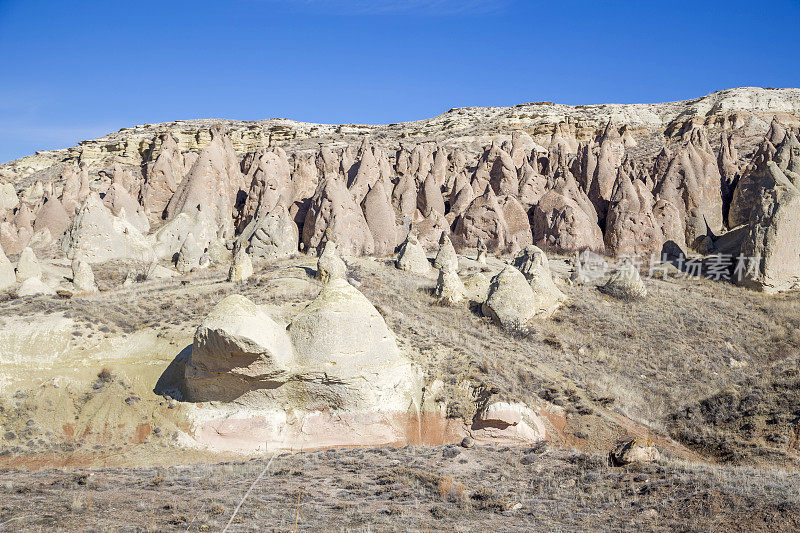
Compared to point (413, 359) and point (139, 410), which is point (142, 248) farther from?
point (413, 359)

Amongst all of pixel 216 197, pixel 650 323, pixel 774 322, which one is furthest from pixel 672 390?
pixel 216 197

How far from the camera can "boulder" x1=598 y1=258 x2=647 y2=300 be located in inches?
904

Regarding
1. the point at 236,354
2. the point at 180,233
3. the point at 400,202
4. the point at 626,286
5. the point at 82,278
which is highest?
the point at 400,202

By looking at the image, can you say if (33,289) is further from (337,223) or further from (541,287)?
(541,287)

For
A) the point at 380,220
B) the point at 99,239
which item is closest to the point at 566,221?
the point at 380,220

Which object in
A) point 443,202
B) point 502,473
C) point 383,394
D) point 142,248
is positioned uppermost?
point 443,202

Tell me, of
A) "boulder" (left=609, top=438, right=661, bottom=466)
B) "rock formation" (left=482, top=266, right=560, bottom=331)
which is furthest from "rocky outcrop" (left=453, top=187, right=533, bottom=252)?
"boulder" (left=609, top=438, right=661, bottom=466)

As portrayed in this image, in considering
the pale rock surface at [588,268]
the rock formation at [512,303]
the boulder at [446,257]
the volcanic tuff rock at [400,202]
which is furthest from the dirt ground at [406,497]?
the volcanic tuff rock at [400,202]

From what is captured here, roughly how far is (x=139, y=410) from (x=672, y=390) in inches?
587

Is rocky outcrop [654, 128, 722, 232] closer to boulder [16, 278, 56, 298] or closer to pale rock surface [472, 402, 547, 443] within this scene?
pale rock surface [472, 402, 547, 443]

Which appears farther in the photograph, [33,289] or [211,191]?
[211,191]

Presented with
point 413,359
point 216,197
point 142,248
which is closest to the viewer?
point 413,359

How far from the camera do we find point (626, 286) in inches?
907

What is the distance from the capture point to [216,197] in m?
34.2
